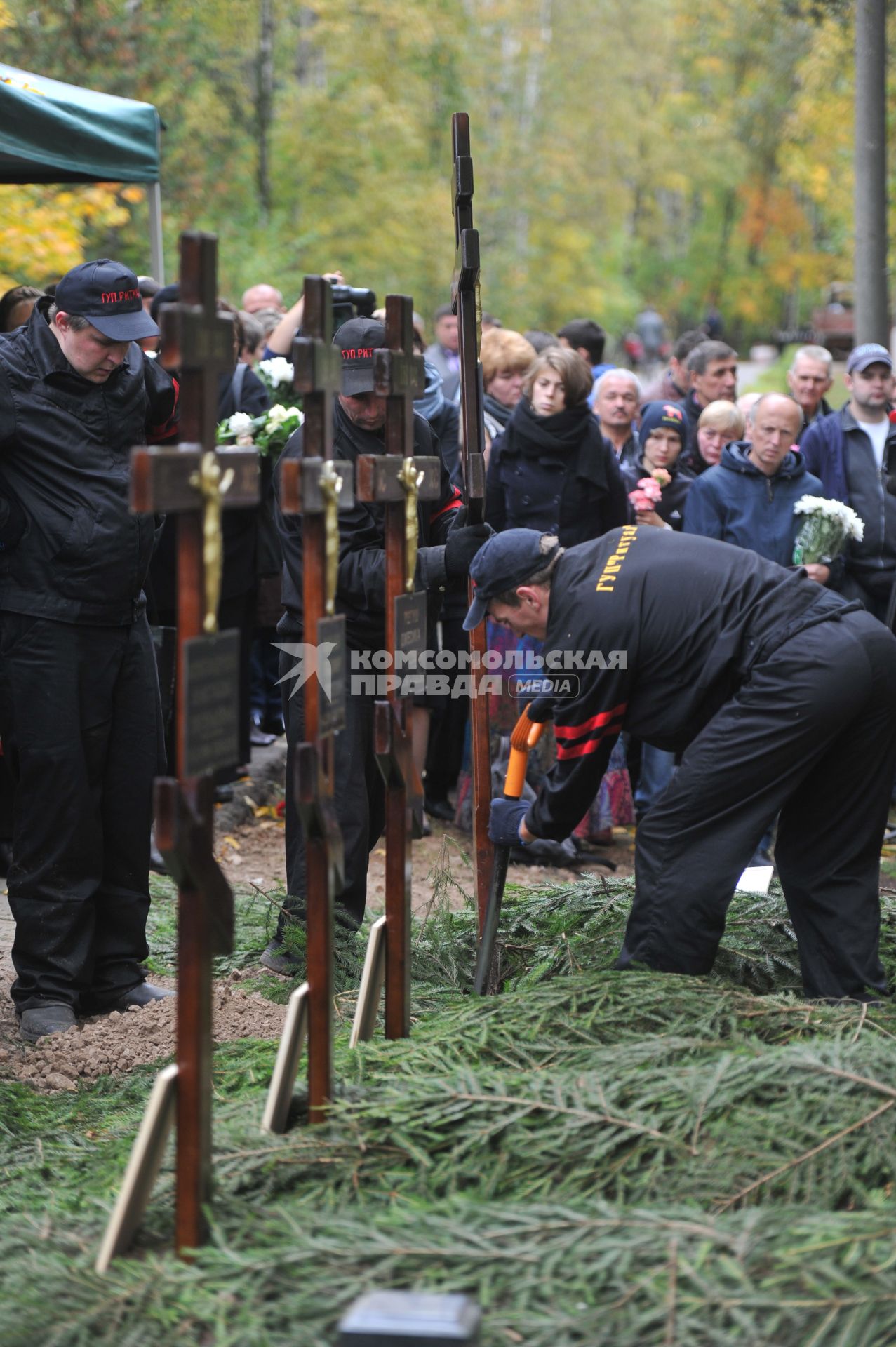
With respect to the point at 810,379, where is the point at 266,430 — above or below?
below

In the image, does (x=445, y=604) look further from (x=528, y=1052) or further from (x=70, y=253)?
(x=70, y=253)

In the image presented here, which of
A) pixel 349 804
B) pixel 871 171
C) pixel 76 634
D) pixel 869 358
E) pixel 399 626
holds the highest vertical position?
pixel 871 171

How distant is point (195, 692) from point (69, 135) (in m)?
4.72

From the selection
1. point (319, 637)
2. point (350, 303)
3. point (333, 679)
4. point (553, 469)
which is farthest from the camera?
point (350, 303)

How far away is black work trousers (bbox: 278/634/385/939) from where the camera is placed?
15.9 ft

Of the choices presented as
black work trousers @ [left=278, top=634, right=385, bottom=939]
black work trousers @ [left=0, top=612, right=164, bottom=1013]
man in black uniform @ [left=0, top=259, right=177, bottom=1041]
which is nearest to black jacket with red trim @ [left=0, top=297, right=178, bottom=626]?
man in black uniform @ [left=0, top=259, right=177, bottom=1041]

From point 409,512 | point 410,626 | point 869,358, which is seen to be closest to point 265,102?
point 869,358

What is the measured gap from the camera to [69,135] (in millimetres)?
6586

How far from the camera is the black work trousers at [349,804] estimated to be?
190 inches

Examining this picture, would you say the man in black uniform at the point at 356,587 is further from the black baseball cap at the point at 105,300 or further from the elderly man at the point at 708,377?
the elderly man at the point at 708,377

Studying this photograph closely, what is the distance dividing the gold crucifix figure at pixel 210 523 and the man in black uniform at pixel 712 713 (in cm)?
138

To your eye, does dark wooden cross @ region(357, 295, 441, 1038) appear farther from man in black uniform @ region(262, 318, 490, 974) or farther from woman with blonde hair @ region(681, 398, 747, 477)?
woman with blonde hair @ region(681, 398, 747, 477)

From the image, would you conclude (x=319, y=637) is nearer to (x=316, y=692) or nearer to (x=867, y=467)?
(x=316, y=692)

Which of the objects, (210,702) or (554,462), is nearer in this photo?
(210,702)
